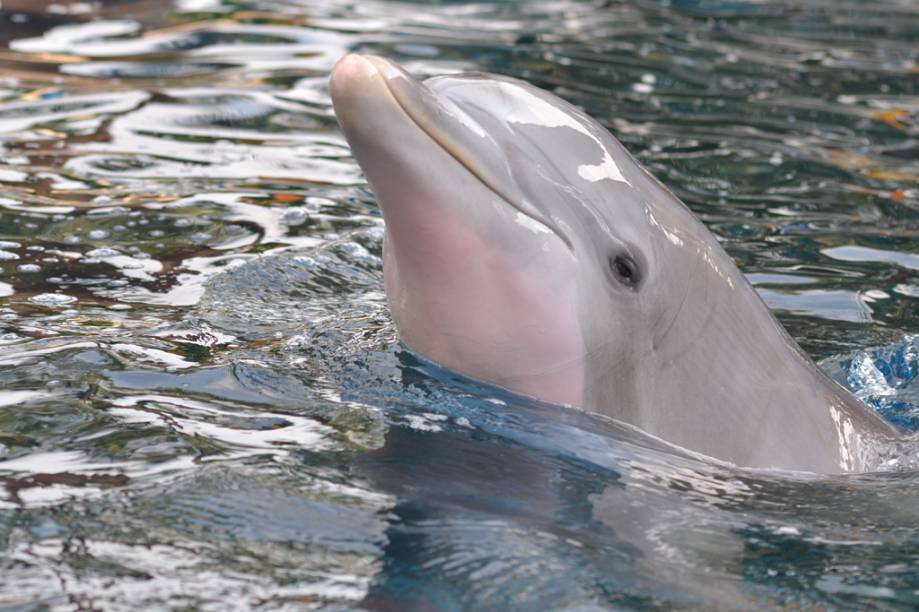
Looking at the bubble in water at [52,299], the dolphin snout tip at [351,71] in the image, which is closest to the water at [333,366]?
the bubble in water at [52,299]

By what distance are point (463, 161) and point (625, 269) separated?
60 cm

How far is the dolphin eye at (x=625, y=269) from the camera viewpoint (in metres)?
4.06

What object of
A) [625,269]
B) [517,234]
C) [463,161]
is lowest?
[625,269]

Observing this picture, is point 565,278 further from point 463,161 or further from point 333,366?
point 333,366

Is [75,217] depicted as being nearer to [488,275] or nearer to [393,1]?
[488,275]

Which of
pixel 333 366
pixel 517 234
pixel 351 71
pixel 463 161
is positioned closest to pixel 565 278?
pixel 517 234

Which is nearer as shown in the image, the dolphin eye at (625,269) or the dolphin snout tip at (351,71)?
the dolphin snout tip at (351,71)

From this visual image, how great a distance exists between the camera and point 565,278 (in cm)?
393

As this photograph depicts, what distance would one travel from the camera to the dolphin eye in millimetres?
4059

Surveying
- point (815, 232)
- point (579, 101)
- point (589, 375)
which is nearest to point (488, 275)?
point (589, 375)

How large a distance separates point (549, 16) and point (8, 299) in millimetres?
9072

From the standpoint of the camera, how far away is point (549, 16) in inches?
532

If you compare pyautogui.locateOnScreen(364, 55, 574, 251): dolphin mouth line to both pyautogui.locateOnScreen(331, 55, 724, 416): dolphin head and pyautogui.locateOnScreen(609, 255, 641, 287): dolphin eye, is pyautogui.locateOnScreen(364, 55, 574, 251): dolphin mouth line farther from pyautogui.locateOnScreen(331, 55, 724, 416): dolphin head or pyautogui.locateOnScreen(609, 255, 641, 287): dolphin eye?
pyautogui.locateOnScreen(609, 255, 641, 287): dolphin eye

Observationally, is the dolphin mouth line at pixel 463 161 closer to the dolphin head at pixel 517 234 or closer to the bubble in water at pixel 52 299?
the dolphin head at pixel 517 234
